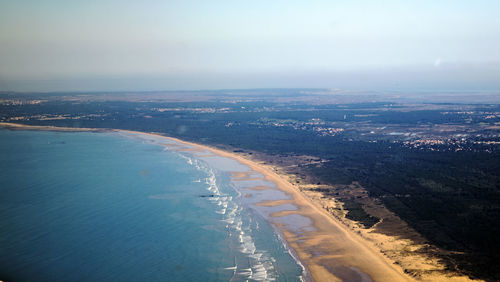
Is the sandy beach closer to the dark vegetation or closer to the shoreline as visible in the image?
the shoreline

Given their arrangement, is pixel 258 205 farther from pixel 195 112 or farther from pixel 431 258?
pixel 195 112

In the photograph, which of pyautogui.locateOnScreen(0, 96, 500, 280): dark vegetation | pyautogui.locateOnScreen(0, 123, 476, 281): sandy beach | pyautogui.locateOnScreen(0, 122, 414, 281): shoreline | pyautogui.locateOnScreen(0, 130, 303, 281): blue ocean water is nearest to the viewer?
pyautogui.locateOnScreen(0, 123, 476, 281): sandy beach

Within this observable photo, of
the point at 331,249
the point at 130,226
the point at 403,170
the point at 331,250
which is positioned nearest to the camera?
the point at 331,250

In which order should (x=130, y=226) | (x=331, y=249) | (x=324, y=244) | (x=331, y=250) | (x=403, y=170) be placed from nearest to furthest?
(x=331, y=250) → (x=331, y=249) → (x=324, y=244) → (x=130, y=226) → (x=403, y=170)

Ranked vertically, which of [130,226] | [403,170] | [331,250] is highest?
[403,170]

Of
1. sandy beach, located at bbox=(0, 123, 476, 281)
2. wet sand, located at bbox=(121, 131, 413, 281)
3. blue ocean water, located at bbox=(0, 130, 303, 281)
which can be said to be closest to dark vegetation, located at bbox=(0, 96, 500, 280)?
sandy beach, located at bbox=(0, 123, 476, 281)

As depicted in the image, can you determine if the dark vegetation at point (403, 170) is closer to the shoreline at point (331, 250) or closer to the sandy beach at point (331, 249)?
the sandy beach at point (331, 249)

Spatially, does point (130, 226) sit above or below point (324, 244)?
above

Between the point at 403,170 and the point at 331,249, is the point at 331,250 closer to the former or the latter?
the point at 331,249

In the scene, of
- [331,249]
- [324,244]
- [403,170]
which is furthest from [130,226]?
[403,170]
